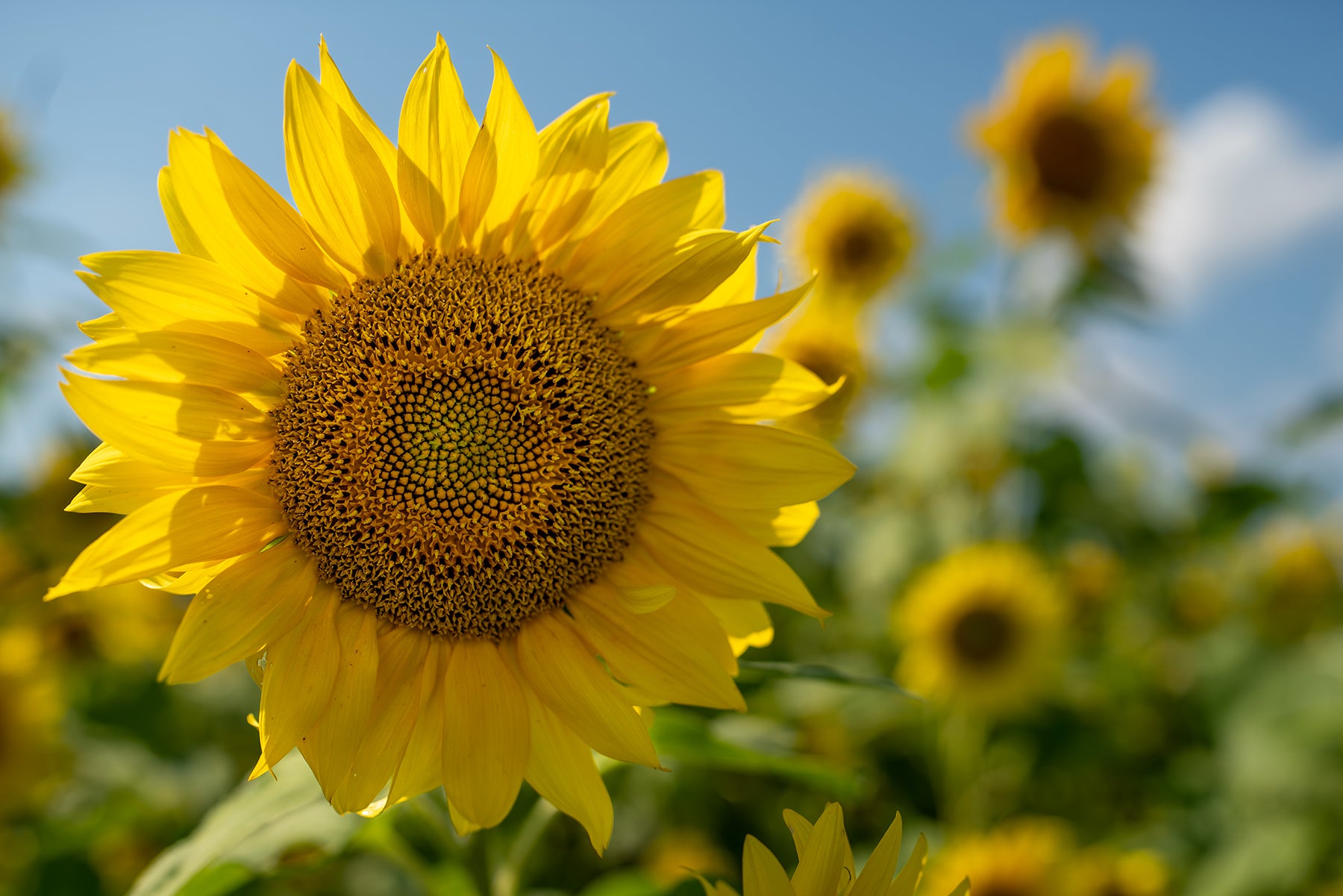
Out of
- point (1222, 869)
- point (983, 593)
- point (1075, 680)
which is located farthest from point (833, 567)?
point (1222, 869)

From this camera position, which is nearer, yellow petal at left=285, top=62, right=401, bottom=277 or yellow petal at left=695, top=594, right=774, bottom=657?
yellow petal at left=285, top=62, right=401, bottom=277

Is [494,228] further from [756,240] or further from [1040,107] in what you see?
[1040,107]

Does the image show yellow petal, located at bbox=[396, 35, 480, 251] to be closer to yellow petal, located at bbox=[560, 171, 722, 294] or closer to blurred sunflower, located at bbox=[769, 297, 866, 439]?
yellow petal, located at bbox=[560, 171, 722, 294]

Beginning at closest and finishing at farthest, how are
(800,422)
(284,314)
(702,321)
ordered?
(284,314)
(702,321)
(800,422)

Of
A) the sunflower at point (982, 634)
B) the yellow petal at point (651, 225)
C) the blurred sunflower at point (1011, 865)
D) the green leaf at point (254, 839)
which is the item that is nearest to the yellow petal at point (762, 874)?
the green leaf at point (254, 839)

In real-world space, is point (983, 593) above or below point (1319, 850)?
above

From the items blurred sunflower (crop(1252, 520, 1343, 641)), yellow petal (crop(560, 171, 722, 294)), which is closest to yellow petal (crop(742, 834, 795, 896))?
yellow petal (crop(560, 171, 722, 294))

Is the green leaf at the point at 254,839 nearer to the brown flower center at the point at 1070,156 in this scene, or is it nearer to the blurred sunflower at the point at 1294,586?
the brown flower center at the point at 1070,156
